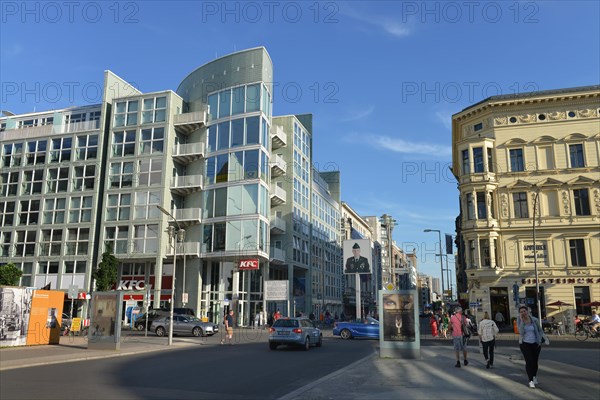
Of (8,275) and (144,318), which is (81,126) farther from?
(144,318)

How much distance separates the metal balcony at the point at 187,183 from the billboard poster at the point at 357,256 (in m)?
17.9

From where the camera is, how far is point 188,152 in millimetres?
48625

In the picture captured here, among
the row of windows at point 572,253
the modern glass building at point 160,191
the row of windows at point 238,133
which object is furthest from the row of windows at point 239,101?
the row of windows at point 572,253

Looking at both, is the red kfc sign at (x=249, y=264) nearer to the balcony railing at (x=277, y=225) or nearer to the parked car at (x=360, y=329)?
the balcony railing at (x=277, y=225)

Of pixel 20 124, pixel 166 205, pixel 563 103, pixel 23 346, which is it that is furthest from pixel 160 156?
pixel 563 103

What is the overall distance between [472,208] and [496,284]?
672 centimetres

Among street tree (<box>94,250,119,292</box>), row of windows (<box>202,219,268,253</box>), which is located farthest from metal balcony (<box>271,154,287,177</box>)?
street tree (<box>94,250,119,292</box>)

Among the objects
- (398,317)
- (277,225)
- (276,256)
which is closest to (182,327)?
(276,256)

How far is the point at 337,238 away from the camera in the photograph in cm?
8212

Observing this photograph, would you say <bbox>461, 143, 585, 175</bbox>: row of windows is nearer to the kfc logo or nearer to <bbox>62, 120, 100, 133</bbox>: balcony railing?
the kfc logo

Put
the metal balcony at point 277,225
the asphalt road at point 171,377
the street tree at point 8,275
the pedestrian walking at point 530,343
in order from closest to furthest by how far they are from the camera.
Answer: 1. the asphalt road at point 171,377
2. the pedestrian walking at point 530,343
3. the street tree at point 8,275
4. the metal balcony at point 277,225

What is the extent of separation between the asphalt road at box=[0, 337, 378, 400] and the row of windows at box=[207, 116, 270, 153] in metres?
30.0

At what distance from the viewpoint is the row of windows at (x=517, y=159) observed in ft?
136

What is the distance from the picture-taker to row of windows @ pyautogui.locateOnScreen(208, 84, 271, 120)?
46.2 meters
